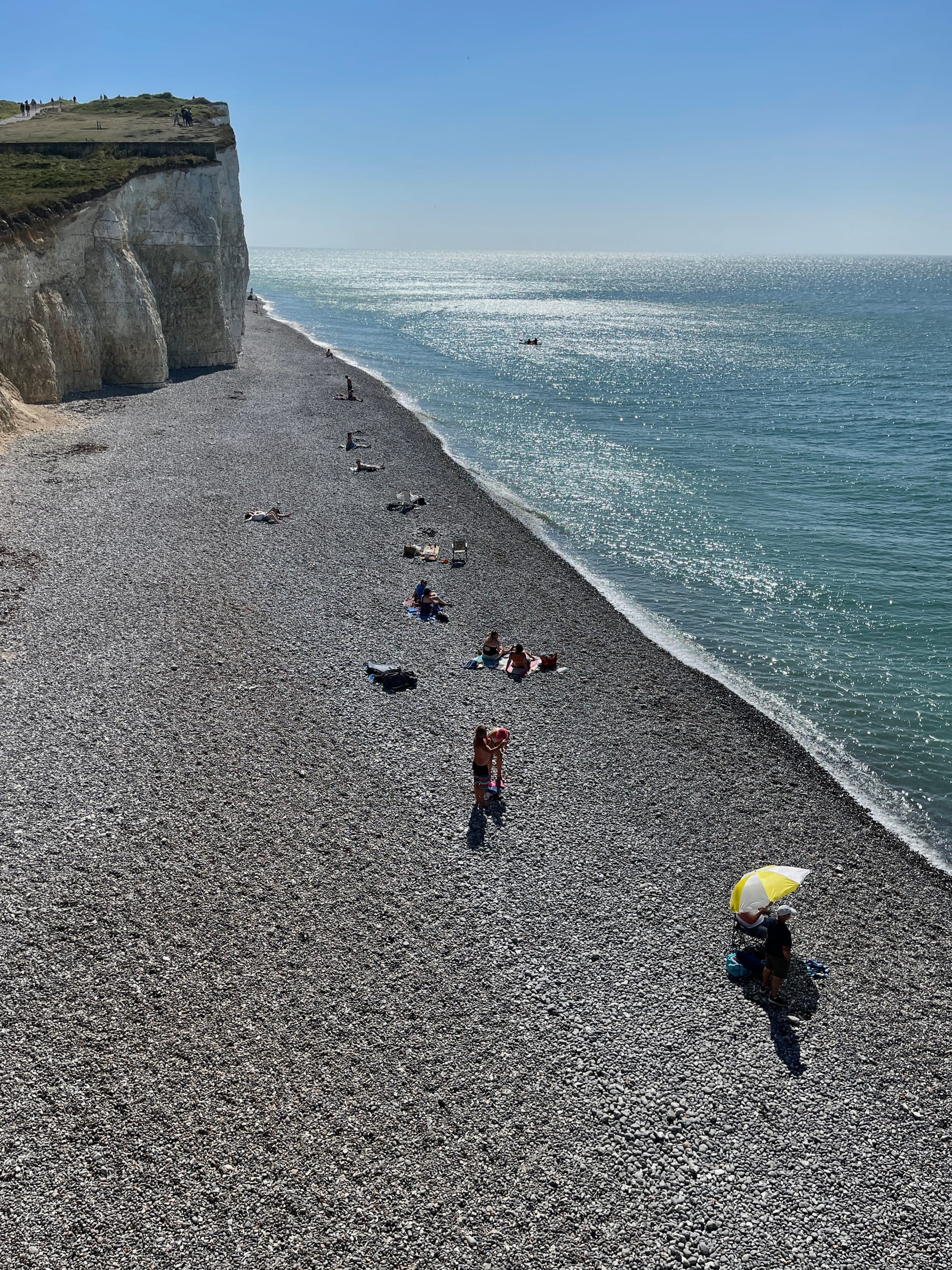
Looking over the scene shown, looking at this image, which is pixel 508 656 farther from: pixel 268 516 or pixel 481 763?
pixel 268 516

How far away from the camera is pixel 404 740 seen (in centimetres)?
1644

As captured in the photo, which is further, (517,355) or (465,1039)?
(517,355)

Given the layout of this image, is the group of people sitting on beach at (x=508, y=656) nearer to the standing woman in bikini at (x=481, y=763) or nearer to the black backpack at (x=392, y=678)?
the black backpack at (x=392, y=678)

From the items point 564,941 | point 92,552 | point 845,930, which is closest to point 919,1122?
point 845,930

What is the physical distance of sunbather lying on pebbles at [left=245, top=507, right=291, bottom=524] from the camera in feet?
91.3

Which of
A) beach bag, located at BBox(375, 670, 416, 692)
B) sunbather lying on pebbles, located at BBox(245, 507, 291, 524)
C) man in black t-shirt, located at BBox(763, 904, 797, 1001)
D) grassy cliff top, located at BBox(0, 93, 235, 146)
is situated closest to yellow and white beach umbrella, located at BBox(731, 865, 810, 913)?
man in black t-shirt, located at BBox(763, 904, 797, 1001)

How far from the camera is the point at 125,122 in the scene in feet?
183

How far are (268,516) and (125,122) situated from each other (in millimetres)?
46752

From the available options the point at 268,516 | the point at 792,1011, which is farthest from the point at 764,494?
the point at 792,1011

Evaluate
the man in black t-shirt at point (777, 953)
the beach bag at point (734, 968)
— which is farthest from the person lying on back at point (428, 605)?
the man in black t-shirt at point (777, 953)

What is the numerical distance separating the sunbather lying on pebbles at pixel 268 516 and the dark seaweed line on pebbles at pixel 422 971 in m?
7.35

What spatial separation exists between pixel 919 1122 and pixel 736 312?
146943 millimetres

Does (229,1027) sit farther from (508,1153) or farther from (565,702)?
(565,702)

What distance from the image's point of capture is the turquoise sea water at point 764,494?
66.4 ft
